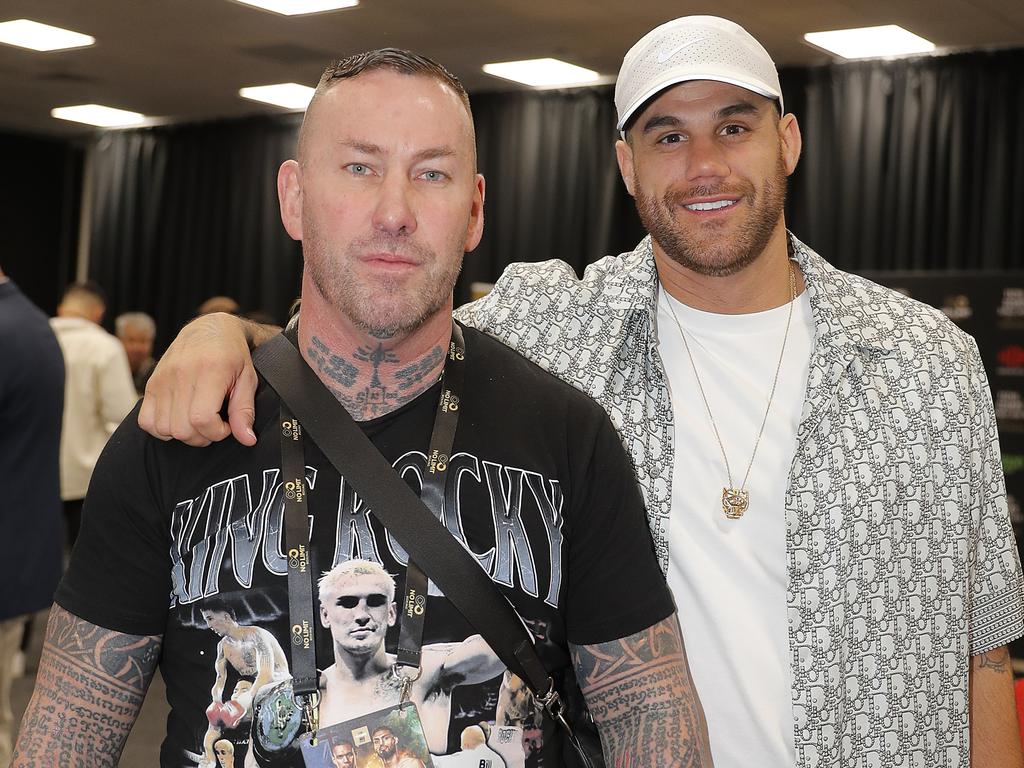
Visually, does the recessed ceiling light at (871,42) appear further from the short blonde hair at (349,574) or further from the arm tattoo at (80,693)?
the arm tattoo at (80,693)

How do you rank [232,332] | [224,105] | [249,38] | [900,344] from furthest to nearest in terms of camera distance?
1. [224,105]
2. [249,38]
3. [900,344]
4. [232,332]

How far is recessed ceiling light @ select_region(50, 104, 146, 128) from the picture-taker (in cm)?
948

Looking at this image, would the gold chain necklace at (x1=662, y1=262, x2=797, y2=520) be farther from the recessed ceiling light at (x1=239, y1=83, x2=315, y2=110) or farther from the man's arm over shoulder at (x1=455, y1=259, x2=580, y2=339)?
the recessed ceiling light at (x1=239, y1=83, x2=315, y2=110)

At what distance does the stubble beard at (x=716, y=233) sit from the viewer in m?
1.76

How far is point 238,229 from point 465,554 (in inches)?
341

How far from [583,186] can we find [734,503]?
6503 mm

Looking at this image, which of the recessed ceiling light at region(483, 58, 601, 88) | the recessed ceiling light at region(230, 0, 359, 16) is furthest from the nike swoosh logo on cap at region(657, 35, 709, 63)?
the recessed ceiling light at region(483, 58, 601, 88)

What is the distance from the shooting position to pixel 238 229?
31.6 feet

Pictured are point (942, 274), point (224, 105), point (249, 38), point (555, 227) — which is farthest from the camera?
point (224, 105)

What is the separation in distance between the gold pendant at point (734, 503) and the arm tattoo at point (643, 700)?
0.28 metres

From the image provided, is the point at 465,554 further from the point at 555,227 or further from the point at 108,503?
the point at 555,227

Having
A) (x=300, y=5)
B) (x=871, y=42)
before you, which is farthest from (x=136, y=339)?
(x=871, y=42)

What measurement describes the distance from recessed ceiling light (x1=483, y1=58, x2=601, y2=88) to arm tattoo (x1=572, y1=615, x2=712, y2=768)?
20.3 ft

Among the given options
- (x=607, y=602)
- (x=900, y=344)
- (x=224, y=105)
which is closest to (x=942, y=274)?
(x=900, y=344)
